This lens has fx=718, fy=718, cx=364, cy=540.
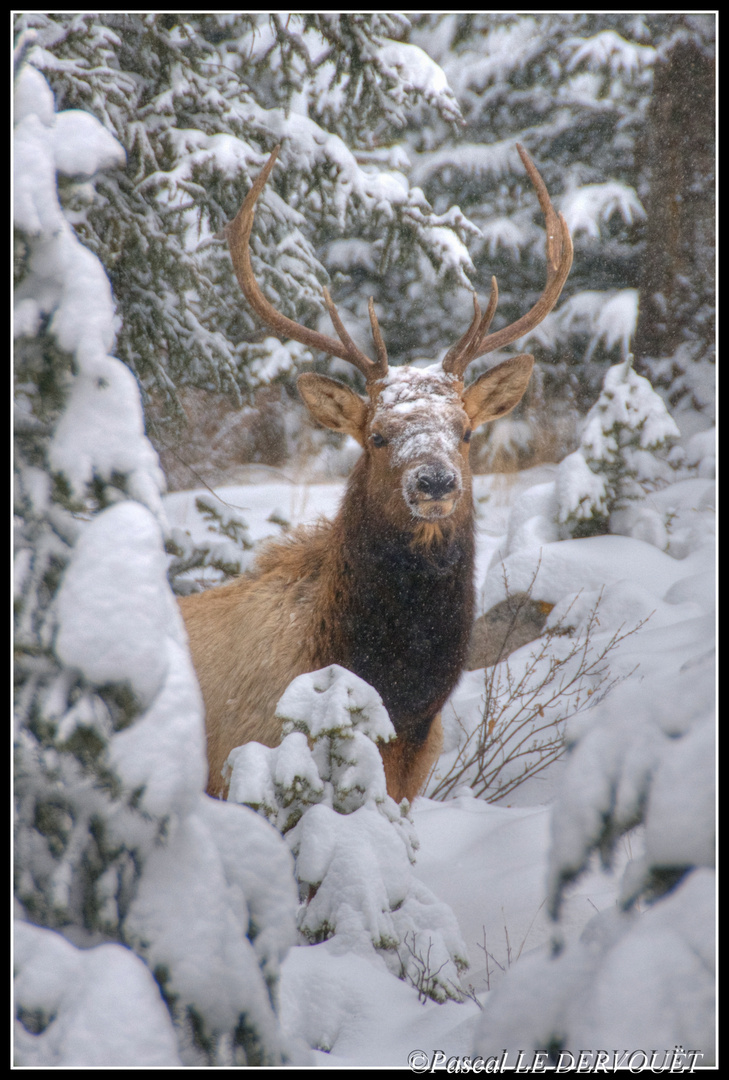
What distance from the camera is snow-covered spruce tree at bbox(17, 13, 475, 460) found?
14.4ft

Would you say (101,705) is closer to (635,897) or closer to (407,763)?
(635,897)

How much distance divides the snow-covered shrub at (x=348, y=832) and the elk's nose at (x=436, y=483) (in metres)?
0.87

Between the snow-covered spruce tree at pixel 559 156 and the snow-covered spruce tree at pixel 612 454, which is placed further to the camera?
the snow-covered spruce tree at pixel 559 156

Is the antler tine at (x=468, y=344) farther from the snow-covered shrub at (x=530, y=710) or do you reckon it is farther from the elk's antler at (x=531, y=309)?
the snow-covered shrub at (x=530, y=710)

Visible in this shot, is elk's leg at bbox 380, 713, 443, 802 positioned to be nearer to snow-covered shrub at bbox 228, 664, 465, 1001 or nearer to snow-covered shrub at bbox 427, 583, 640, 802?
snow-covered shrub at bbox 228, 664, 465, 1001

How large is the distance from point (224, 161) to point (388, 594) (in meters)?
3.13

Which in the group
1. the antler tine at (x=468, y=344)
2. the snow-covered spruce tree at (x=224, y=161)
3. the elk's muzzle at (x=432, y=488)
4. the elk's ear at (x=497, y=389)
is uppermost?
the snow-covered spruce tree at (x=224, y=161)

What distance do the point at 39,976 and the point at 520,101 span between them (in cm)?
1107

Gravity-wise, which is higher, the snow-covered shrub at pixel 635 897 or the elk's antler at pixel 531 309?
the elk's antler at pixel 531 309

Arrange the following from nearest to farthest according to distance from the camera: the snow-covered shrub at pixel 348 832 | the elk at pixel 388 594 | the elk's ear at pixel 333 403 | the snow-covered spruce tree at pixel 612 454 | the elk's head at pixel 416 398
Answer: the snow-covered shrub at pixel 348 832
the elk's head at pixel 416 398
the elk at pixel 388 594
the elk's ear at pixel 333 403
the snow-covered spruce tree at pixel 612 454

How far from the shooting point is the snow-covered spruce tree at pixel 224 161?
440 centimetres

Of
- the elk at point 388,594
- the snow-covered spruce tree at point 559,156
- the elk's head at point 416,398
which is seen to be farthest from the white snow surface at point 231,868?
the snow-covered spruce tree at point 559,156

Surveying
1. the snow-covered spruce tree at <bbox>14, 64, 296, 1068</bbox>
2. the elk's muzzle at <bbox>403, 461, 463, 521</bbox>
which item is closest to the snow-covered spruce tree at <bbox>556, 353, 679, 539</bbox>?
the elk's muzzle at <bbox>403, 461, 463, 521</bbox>

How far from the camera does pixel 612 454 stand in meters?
6.64
